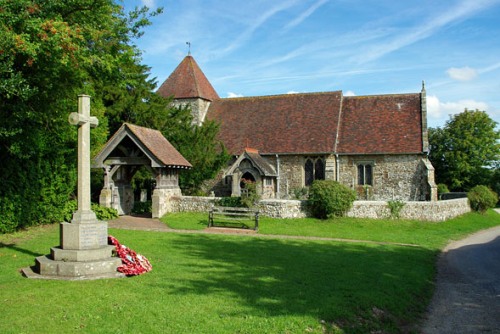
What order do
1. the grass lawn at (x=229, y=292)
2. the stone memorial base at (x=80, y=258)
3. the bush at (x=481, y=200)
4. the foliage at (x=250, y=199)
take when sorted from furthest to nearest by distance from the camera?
the bush at (x=481, y=200), the foliage at (x=250, y=199), the stone memorial base at (x=80, y=258), the grass lawn at (x=229, y=292)

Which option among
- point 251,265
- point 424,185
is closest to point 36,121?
point 251,265

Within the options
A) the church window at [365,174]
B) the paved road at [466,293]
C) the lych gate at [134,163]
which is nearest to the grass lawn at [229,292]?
the paved road at [466,293]

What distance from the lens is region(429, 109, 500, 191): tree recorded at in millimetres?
41375

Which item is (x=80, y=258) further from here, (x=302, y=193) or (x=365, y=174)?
(x=365, y=174)

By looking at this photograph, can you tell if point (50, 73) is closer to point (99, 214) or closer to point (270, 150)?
point (99, 214)

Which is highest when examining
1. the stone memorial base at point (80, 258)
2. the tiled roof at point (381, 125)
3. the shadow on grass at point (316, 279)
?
the tiled roof at point (381, 125)

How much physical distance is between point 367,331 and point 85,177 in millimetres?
6798

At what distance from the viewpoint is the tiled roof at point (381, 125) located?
2805cm

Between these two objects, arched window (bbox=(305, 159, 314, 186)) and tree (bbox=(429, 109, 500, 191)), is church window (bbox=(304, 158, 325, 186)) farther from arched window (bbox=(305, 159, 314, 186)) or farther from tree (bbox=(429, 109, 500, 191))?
tree (bbox=(429, 109, 500, 191))

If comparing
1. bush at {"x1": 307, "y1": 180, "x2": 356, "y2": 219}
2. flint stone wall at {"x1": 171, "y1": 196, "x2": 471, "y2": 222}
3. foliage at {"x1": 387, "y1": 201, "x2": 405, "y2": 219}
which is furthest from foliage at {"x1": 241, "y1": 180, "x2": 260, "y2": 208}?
foliage at {"x1": 387, "y1": 201, "x2": 405, "y2": 219}

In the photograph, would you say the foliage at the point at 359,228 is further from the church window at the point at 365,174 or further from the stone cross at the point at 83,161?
the stone cross at the point at 83,161

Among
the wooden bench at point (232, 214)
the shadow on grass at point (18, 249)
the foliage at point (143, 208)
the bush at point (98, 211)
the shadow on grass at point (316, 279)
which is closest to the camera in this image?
the shadow on grass at point (316, 279)

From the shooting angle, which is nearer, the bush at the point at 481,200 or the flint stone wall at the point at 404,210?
the flint stone wall at the point at 404,210

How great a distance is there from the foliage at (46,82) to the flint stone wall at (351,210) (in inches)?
229
